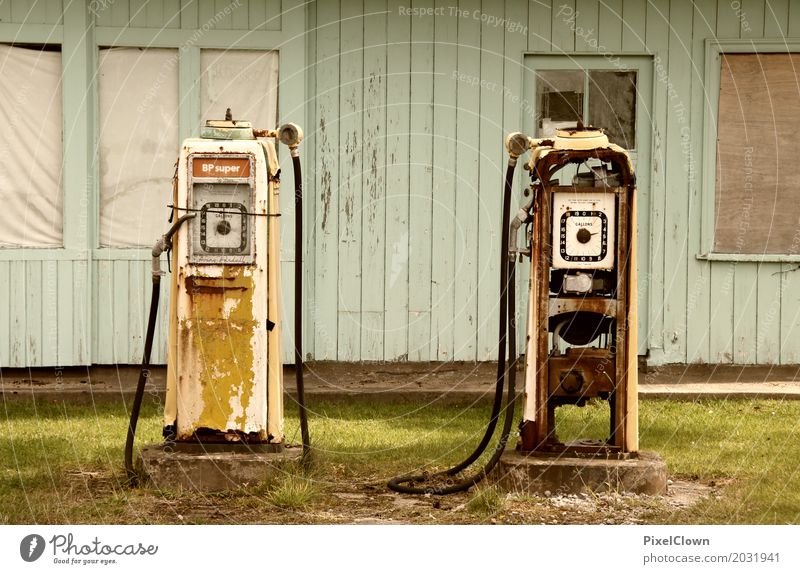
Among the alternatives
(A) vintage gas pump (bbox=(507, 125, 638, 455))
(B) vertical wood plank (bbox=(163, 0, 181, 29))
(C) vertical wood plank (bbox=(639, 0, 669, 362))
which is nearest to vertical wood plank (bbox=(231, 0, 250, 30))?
(B) vertical wood plank (bbox=(163, 0, 181, 29))

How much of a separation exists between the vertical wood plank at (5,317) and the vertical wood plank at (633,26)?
17.3 feet

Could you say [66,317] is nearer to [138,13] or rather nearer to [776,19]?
[138,13]

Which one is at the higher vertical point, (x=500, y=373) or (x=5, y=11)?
(x=5, y=11)

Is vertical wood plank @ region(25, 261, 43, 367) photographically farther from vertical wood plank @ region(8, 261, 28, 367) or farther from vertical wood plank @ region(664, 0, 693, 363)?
vertical wood plank @ region(664, 0, 693, 363)

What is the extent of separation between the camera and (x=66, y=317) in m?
10.9

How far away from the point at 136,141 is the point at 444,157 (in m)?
2.48

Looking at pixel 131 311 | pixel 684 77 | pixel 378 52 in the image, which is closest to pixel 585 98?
pixel 684 77

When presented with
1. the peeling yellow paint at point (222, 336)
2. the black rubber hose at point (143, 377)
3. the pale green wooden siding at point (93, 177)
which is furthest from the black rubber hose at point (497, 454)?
the pale green wooden siding at point (93, 177)

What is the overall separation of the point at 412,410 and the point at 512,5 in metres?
3.48

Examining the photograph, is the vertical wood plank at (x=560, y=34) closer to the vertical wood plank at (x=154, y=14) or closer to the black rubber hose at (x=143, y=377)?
the vertical wood plank at (x=154, y=14)

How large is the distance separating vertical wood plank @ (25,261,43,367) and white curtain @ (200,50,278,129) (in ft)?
5.94

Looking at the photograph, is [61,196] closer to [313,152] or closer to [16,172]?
[16,172]

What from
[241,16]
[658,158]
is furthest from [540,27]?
[241,16]

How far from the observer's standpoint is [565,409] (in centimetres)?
1022
